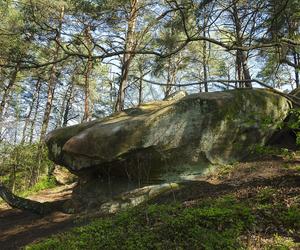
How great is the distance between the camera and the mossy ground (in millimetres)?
3732

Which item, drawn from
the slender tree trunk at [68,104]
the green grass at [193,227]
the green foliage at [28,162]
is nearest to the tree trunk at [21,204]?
the green grass at [193,227]

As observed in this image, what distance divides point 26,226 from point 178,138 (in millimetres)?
3995

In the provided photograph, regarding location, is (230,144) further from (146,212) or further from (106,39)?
(106,39)

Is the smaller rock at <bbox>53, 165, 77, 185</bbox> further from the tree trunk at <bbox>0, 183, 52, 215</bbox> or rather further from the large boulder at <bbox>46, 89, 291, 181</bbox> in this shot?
the large boulder at <bbox>46, 89, 291, 181</bbox>

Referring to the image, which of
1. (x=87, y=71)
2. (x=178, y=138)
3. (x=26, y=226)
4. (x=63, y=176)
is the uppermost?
(x=87, y=71)

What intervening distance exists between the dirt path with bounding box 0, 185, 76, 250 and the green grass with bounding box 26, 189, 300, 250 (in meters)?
1.84

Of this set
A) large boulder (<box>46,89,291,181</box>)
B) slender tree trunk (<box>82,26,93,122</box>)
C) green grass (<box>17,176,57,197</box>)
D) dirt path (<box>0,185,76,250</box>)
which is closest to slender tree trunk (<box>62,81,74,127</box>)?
slender tree trunk (<box>82,26,93,122</box>)

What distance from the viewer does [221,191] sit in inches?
241

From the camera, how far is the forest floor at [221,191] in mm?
5359

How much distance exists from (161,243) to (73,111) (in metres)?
23.6

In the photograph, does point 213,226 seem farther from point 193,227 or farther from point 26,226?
point 26,226

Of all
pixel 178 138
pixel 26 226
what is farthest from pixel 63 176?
pixel 178 138

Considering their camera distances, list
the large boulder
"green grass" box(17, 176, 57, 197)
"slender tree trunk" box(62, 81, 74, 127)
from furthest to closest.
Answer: "slender tree trunk" box(62, 81, 74, 127)
"green grass" box(17, 176, 57, 197)
the large boulder

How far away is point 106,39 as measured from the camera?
12.1 metres
